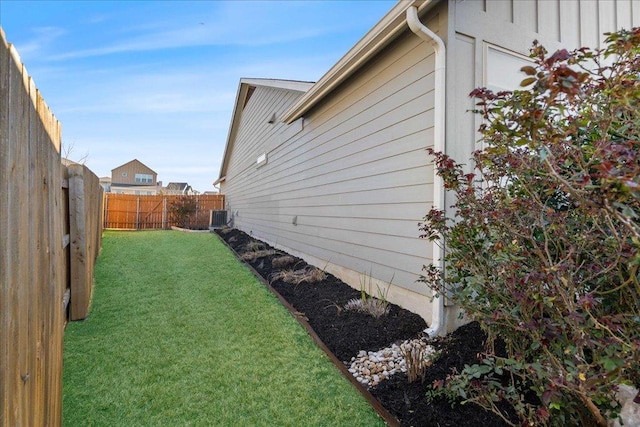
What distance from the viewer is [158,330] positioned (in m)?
3.75

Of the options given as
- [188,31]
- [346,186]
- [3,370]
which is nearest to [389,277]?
[346,186]

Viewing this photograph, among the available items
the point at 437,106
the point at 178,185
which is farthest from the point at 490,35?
the point at 178,185

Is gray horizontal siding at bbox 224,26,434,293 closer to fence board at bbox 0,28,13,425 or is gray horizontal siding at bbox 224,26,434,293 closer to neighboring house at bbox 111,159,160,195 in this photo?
fence board at bbox 0,28,13,425

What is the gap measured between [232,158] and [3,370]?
15938mm

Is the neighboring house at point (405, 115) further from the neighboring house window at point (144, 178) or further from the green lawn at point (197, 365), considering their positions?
the neighboring house window at point (144, 178)

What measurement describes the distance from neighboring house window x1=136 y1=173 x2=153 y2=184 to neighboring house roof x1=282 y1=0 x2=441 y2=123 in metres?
45.9

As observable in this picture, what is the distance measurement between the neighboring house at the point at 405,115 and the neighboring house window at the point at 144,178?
149 feet

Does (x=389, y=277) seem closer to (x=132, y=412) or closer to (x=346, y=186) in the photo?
(x=346, y=186)

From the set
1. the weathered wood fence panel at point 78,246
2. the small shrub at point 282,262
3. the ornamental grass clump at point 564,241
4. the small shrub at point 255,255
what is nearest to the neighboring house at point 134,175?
the small shrub at point 255,255

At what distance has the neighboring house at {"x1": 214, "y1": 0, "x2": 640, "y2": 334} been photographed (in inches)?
132

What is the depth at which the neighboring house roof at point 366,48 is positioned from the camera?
3.40 m

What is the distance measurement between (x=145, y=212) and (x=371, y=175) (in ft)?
49.1

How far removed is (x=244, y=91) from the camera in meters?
12.5

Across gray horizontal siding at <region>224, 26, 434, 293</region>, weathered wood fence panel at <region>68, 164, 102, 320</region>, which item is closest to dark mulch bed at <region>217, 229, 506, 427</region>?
gray horizontal siding at <region>224, 26, 434, 293</region>
